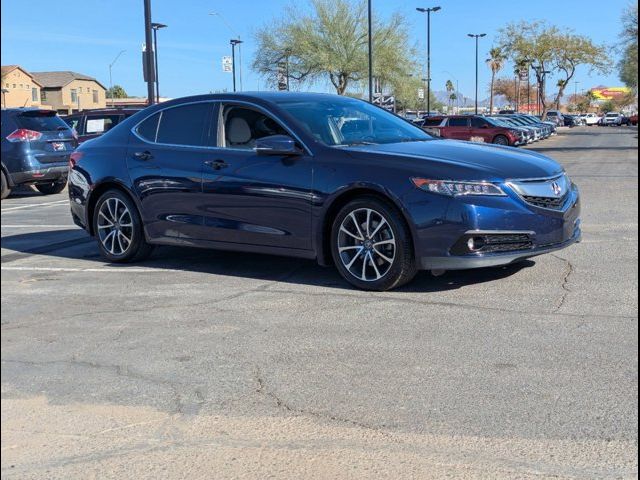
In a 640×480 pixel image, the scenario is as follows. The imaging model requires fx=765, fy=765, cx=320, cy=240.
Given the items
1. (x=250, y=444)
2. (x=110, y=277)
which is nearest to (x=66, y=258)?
(x=110, y=277)

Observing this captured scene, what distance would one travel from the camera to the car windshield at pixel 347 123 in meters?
6.55

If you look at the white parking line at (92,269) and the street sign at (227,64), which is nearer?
the white parking line at (92,269)

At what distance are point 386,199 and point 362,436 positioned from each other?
9.14 feet

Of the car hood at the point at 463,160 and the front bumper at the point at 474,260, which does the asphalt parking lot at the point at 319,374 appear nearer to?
the front bumper at the point at 474,260

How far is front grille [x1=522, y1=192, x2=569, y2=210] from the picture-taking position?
5.86 meters

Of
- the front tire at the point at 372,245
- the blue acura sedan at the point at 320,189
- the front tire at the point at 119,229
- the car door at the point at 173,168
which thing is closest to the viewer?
the blue acura sedan at the point at 320,189

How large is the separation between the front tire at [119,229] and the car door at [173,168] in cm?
19

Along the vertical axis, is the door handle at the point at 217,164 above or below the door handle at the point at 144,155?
below

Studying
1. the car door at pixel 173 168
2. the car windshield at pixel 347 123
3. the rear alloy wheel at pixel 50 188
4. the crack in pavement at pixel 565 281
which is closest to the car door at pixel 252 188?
the car door at pixel 173 168

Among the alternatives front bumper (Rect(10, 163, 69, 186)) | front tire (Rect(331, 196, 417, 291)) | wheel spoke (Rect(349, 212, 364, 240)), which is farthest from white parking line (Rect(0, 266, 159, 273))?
front bumper (Rect(10, 163, 69, 186))

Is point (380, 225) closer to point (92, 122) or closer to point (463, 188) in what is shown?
point (463, 188)

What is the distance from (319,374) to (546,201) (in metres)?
2.65

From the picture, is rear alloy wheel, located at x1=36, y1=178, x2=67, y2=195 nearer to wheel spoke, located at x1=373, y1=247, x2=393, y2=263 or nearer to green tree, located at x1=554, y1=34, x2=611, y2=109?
wheel spoke, located at x1=373, y1=247, x2=393, y2=263

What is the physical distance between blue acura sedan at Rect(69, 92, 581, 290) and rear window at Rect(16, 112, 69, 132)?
7502 millimetres
